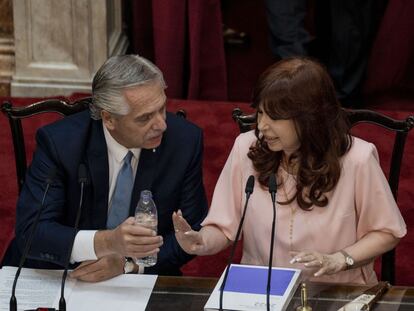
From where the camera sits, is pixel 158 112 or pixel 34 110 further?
pixel 34 110

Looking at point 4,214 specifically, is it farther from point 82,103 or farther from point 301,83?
point 301,83

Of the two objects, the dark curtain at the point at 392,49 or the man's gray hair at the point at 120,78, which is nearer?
the man's gray hair at the point at 120,78

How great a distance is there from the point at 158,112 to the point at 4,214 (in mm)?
1611

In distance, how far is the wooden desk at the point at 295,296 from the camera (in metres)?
2.85

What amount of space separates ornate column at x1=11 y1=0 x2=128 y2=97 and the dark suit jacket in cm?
219

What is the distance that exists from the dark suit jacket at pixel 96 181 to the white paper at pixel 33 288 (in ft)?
0.54

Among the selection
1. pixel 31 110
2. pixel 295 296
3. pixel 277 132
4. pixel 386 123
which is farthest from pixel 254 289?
pixel 31 110

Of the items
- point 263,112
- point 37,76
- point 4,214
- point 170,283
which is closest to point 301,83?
point 263,112

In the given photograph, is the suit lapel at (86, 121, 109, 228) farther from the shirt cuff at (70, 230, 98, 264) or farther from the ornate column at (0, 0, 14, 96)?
the ornate column at (0, 0, 14, 96)

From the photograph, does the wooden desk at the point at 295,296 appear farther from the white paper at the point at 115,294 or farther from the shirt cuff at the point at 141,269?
the shirt cuff at the point at 141,269

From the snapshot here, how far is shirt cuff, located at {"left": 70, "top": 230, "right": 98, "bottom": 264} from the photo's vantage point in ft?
10.3

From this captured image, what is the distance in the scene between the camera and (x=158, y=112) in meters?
3.27

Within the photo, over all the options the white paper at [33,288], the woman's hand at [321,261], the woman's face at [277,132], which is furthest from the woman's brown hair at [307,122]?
the white paper at [33,288]

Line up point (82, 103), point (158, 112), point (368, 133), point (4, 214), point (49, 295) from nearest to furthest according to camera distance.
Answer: point (49, 295), point (158, 112), point (82, 103), point (4, 214), point (368, 133)
